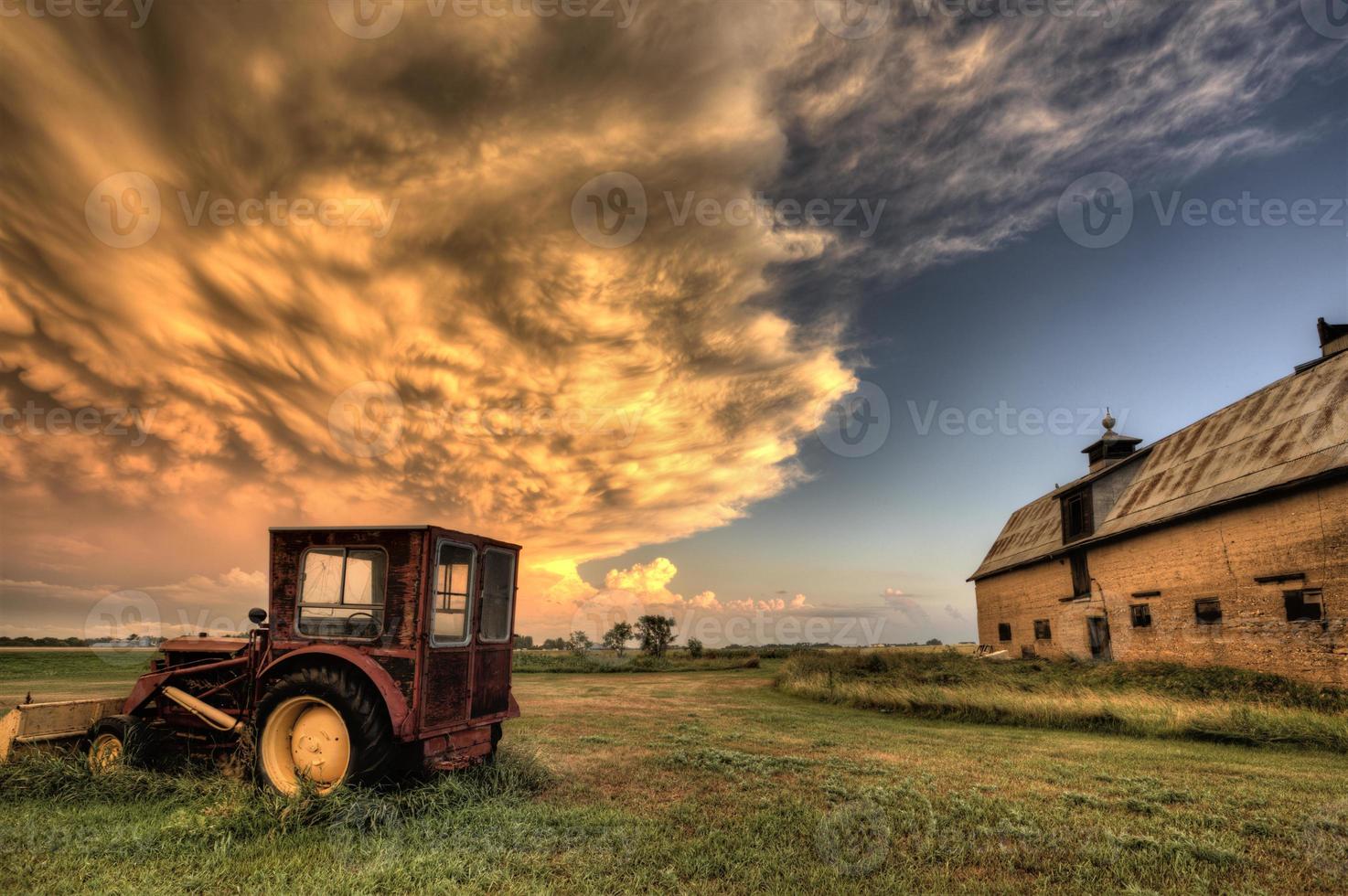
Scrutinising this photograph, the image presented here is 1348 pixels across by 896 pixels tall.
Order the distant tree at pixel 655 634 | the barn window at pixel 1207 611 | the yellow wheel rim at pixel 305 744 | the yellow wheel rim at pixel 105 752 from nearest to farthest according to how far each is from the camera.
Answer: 1. the yellow wheel rim at pixel 305 744
2. the yellow wheel rim at pixel 105 752
3. the barn window at pixel 1207 611
4. the distant tree at pixel 655 634

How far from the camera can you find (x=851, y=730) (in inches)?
555

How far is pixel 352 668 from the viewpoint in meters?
6.60

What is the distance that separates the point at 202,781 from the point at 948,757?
1018cm

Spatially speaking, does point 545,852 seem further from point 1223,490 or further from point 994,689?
point 1223,490

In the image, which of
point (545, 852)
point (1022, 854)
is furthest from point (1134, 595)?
point (545, 852)

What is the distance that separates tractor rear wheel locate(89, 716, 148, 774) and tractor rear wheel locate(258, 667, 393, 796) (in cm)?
234

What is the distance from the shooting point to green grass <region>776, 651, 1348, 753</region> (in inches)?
485

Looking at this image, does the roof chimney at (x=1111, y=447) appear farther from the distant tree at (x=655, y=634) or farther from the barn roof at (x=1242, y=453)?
the distant tree at (x=655, y=634)

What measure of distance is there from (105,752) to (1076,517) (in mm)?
29604

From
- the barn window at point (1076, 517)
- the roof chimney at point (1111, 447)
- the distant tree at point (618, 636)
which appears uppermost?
the roof chimney at point (1111, 447)

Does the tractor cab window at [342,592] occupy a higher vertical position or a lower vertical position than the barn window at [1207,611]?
higher

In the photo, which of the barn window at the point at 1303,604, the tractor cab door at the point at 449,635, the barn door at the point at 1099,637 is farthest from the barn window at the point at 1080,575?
the tractor cab door at the point at 449,635

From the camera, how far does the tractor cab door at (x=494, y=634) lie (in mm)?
7609

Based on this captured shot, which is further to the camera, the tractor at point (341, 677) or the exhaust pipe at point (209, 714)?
the exhaust pipe at point (209, 714)
